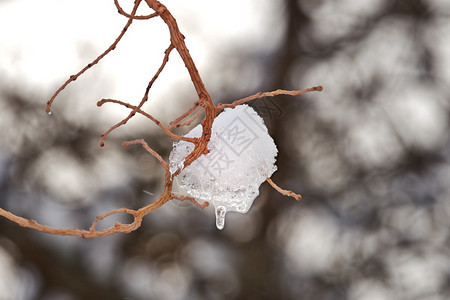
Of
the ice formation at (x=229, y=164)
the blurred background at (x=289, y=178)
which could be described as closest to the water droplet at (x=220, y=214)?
the ice formation at (x=229, y=164)

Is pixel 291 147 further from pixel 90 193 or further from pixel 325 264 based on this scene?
pixel 90 193

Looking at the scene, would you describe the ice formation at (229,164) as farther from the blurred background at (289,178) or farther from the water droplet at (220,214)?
the blurred background at (289,178)

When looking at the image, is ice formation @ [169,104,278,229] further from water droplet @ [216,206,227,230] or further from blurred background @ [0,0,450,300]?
blurred background @ [0,0,450,300]

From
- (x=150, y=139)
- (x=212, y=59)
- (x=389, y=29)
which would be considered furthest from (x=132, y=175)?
(x=389, y=29)

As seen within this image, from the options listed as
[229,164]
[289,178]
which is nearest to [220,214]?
[229,164]

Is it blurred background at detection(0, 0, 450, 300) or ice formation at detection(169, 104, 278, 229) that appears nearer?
ice formation at detection(169, 104, 278, 229)

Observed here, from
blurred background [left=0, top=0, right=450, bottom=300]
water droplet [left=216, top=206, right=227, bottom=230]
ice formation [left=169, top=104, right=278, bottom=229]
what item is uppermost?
blurred background [left=0, top=0, right=450, bottom=300]

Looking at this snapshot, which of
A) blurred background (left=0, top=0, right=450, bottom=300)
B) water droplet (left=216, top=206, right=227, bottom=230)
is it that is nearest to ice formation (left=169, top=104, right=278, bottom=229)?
water droplet (left=216, top=206, right=227, bottom=230)

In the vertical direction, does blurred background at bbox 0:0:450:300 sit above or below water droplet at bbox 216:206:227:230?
above
